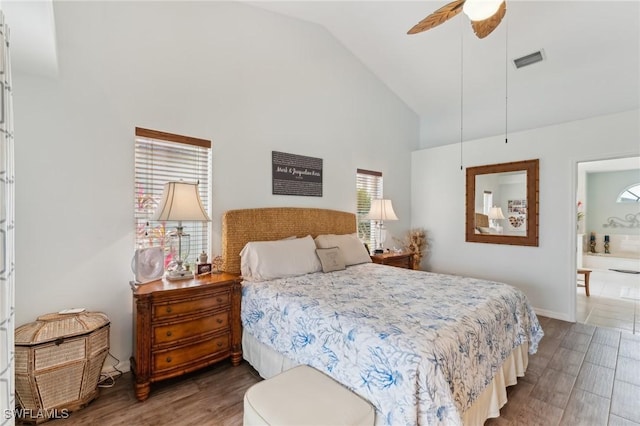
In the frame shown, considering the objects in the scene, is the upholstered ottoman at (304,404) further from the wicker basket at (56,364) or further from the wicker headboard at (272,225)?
the wicker headboard at (272,225)

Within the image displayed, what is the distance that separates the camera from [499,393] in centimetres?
201

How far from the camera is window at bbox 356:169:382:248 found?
4.54 meters

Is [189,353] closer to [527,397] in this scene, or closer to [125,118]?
[125,118]

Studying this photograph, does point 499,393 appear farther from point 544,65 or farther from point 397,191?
point 544,65

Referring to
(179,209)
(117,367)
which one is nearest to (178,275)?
(179,209)

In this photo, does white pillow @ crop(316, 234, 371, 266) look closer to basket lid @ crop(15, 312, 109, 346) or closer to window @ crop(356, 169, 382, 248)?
window @ crop(356, 169, 382, 248)

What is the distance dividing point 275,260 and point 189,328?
928mm

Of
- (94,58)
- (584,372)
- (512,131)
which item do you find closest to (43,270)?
(94,58)

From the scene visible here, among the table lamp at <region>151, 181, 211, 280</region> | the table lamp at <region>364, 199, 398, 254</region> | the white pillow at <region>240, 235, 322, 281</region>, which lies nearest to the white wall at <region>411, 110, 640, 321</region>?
the table lamp at <region>364, 199, 398, 254</region>

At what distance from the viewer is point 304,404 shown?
4.62ft

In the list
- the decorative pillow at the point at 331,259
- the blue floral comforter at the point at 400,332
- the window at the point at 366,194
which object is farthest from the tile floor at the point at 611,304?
the decorative pillow at the point at 331,259

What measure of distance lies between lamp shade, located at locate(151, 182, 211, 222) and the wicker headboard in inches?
21.7

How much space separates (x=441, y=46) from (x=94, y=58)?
154 inches

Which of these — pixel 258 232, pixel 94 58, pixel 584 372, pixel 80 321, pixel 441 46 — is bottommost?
pixel 584 372
